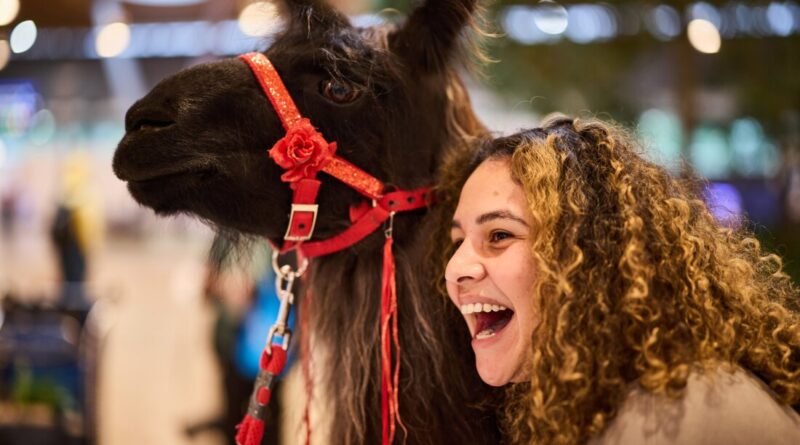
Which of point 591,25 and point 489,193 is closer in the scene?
point 489,193

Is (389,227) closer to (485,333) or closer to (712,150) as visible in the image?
(485,333)

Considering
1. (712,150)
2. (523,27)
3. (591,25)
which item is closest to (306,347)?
(523,27)

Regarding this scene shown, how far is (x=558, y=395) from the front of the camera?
3.58ft

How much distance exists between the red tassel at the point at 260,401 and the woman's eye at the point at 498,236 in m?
0.46

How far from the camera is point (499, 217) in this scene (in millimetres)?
1219

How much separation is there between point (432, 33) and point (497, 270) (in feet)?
1.77

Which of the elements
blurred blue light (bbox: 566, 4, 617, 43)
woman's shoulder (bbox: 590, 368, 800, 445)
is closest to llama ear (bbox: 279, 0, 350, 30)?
woman's shoulder (bbox: 590, 368, 800, 445)

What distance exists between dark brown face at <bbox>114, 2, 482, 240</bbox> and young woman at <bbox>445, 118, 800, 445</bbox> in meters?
0.23

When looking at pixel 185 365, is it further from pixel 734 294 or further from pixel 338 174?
pixel 734 294

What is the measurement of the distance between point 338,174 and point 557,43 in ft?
9.95

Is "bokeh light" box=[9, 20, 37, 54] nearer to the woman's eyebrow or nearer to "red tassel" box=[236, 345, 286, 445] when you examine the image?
"red tassel" box=[236, 345, 286, 445]

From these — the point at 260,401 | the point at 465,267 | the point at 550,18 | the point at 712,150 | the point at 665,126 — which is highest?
the point at 550,18

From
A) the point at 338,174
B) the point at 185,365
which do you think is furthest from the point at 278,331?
the point at 185,365

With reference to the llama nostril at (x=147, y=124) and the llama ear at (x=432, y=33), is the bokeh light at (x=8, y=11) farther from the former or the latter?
the llama ear at (x=432, y=33)
